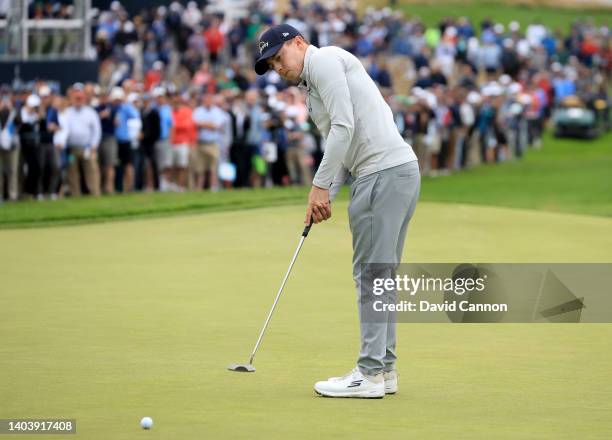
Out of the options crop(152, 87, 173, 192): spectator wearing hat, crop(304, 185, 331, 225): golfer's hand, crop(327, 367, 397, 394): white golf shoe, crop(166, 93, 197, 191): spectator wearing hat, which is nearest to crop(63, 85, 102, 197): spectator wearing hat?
crop(152, 87, 173, 192): spectator wearing hat

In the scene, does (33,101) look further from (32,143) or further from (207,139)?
(207,139)

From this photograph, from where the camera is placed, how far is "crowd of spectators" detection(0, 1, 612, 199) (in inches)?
937

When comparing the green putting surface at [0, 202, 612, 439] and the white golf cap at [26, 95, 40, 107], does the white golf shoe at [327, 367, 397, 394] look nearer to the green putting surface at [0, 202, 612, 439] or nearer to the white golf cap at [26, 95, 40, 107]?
the green putting surface at [0, 202, 612, 439]

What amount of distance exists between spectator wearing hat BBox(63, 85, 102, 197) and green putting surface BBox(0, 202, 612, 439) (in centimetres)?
813

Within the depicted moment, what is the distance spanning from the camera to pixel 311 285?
1223 centimetres

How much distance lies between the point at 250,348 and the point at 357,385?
5.09 feet

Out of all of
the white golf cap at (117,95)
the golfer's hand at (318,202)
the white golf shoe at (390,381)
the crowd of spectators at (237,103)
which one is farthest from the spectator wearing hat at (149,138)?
the white golf shoe at (390,381)

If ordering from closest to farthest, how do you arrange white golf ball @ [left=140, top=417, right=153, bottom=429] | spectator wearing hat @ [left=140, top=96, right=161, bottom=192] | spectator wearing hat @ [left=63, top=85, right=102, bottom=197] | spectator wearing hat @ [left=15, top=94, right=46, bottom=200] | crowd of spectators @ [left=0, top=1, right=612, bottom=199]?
white golf ball @ [left=140, top=417, right=153, bottom=429] → spectator wearing hat @ [left=15, top=94, right=46, bottom=200] → spectator wearing hat @ [left=63, top=85, right=102, bottom=197] → crowd of spectators @ [left=0, top=1, right=612, bottom=199] → spectator wearing hat @ [left=140, top=96, right=161, bottom=192]

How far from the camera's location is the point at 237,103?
26984 millimetres

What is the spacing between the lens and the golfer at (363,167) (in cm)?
788

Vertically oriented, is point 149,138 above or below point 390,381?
below

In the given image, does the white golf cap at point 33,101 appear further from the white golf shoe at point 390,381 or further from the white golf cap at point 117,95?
the white golf shoe at point 390,381

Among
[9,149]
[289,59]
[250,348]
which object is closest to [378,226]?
[289,59]

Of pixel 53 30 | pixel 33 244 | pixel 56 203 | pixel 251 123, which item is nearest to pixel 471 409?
pixel 33 244
